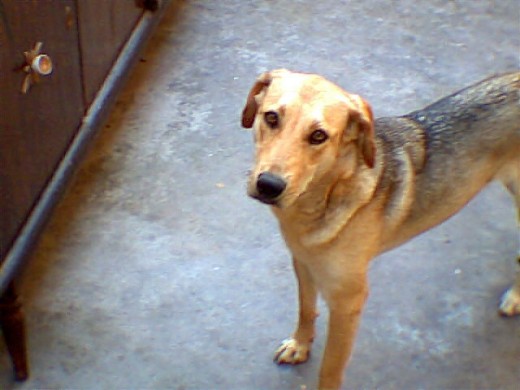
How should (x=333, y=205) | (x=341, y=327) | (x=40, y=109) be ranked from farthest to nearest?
(x=40, y=109), (x=341, y=327), (x=333, y=205)

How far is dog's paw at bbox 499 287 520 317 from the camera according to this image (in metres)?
2.77

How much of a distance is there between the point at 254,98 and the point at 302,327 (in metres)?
0.77

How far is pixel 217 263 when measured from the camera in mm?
2898

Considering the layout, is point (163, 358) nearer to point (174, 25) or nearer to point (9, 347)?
point (9, 347)

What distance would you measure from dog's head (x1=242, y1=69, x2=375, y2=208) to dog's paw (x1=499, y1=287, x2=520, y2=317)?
0.93m

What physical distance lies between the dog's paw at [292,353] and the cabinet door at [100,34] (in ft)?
3.43

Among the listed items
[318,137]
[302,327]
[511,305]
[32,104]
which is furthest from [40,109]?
[511,305]

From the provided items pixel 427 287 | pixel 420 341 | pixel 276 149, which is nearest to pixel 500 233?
pixel 427 287

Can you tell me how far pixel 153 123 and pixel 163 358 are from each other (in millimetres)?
1119

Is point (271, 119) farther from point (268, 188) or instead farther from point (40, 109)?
point (40, 109)

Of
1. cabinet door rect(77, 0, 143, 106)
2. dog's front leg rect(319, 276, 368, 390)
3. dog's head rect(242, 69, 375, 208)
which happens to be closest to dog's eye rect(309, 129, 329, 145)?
dog's head rect(242, 69, 375, 208)

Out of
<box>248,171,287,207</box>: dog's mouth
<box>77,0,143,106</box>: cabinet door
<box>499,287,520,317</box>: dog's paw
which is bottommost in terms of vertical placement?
<box>499,287,520,317</box>: dog's paw

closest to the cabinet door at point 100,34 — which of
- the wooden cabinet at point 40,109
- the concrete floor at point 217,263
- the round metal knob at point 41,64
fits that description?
the wooden cabinet at point 40,109

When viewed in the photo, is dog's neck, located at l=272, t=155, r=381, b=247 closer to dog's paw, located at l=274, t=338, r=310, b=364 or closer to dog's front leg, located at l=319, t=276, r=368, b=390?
dog's front leg, located at l=319, t=276, r=368, b=390
